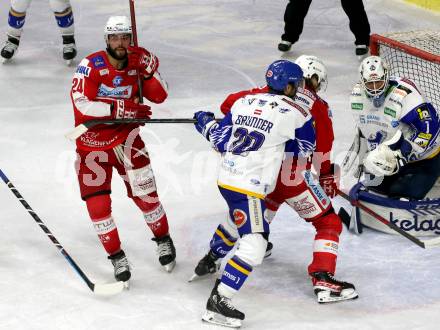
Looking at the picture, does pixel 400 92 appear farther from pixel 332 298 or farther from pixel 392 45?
pixel 332 298

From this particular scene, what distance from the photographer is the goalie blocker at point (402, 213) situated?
→ 4723mm

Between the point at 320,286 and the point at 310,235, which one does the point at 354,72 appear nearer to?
the point at 310,235

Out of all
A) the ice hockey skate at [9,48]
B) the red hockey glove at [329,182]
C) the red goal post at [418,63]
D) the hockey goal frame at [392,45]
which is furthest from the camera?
the ice hockey skate at [9,48]

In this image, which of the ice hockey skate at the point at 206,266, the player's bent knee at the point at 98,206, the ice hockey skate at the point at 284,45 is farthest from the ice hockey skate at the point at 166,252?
the ice hockey skate at the point at 284,45

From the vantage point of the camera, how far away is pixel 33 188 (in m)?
5.55

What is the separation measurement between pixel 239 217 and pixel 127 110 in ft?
2.56

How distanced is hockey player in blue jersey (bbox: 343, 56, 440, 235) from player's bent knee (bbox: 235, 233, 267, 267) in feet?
3.06

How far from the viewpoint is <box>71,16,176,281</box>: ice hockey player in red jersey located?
4332mm

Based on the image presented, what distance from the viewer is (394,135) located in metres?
4.77

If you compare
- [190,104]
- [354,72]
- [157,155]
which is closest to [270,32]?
[354,72]

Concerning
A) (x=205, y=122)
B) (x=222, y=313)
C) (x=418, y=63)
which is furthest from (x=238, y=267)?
(x=418, y=63)

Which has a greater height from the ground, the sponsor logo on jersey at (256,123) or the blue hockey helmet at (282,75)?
the blue hockey helmet at (282,75)

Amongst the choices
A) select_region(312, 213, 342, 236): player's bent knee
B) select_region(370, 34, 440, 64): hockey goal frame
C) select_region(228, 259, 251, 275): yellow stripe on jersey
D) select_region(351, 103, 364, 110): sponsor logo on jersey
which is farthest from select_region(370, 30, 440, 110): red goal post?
select_region(228, 259, 251, 275): yellow stripe on jersey

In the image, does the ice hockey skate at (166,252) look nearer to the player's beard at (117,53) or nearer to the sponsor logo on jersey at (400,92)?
the player's beard at (117,53)
